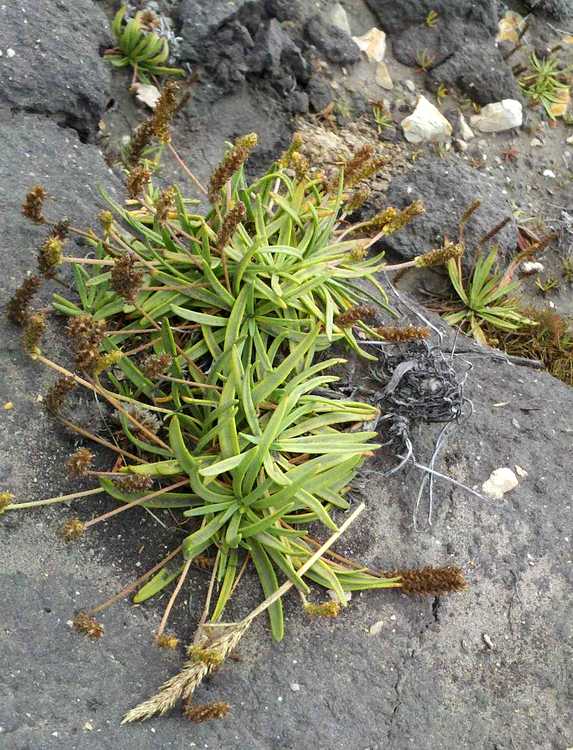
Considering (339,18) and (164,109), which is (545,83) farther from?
(164,109)

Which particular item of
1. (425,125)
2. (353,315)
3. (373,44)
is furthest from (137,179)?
(373,44)

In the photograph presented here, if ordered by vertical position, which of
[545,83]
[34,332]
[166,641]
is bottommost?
[166,641]

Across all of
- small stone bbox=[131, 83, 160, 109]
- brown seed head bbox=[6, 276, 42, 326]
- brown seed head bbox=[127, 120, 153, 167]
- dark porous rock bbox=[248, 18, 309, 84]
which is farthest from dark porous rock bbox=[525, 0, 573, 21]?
brown seed head bbox=[6, 276, 42, 326]

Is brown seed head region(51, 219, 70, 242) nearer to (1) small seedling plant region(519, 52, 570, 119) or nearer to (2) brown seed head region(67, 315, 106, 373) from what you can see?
(2) brown seed head region(67, 315, 106, 373)

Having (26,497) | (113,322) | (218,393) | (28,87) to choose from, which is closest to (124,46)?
(28,87)

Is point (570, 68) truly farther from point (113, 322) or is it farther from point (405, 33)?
point (113, 322)

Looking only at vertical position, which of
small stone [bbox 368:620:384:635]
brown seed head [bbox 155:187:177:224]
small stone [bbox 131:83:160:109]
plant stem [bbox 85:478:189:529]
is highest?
brown seed head [bbox 155:187:177:224]
